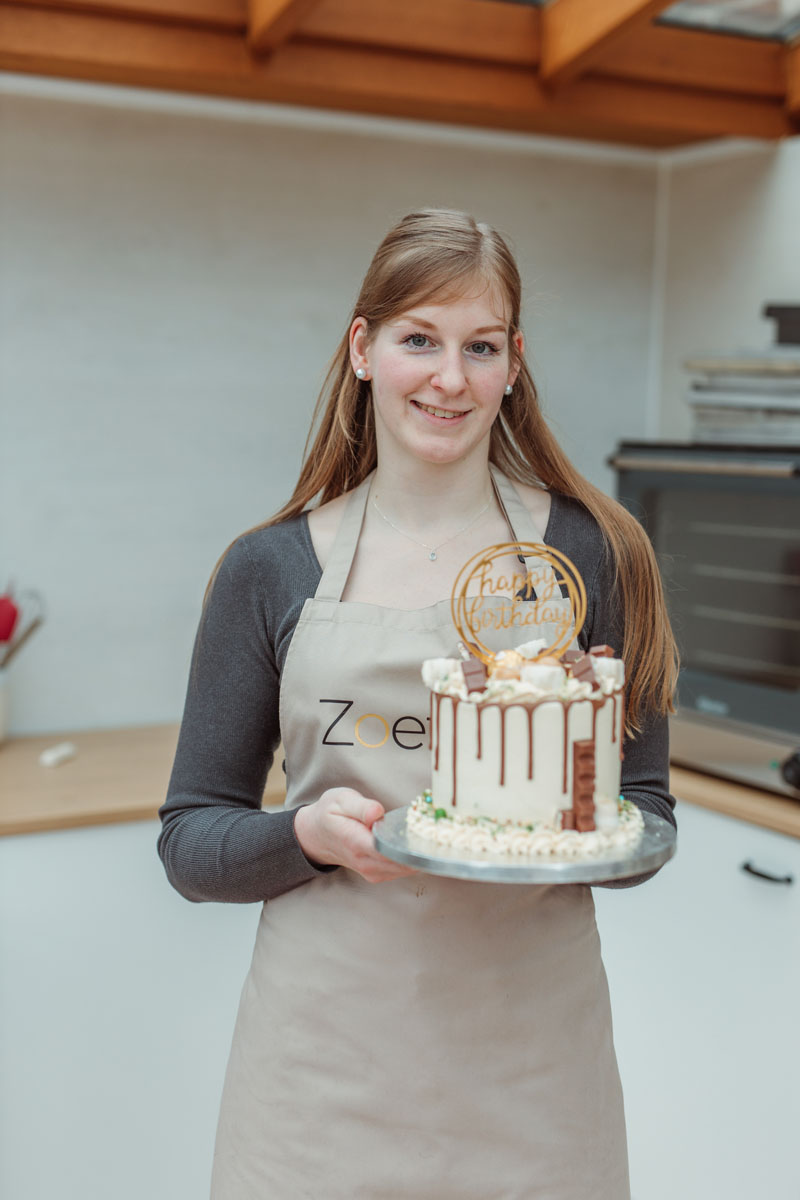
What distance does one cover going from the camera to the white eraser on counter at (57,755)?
2078 millimetres

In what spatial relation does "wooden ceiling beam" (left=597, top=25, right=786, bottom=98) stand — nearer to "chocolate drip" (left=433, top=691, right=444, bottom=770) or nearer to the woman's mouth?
the woman's mouth

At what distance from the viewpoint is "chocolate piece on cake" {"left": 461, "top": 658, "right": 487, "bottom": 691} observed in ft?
3.04

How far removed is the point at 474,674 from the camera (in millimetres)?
931

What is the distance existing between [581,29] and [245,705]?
4.35 ft

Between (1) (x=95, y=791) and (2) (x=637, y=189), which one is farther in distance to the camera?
(2) (x=637, y=189)

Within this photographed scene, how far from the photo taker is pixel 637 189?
2.64 m

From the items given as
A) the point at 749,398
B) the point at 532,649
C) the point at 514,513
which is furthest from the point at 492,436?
the point at 749,398

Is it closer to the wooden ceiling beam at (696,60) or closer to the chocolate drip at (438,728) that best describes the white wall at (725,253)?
the wooden ceiling beam at (696,60)

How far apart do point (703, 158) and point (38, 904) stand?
6.10ft

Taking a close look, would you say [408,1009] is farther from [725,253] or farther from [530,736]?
[725,253]

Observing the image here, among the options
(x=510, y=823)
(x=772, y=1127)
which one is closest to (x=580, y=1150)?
(x=510, y=823)

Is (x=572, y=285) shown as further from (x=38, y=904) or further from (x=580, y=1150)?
(x=580, y=1150)

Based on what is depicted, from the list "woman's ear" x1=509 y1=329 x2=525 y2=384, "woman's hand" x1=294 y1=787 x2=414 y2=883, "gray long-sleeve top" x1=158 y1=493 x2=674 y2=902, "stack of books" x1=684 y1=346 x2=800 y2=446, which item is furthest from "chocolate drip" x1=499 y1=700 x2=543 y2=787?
"stack of books" x1=684 y1=346 x2=800 y2=446

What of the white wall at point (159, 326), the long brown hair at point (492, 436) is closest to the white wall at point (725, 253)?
the white wall at point (159, 326)
